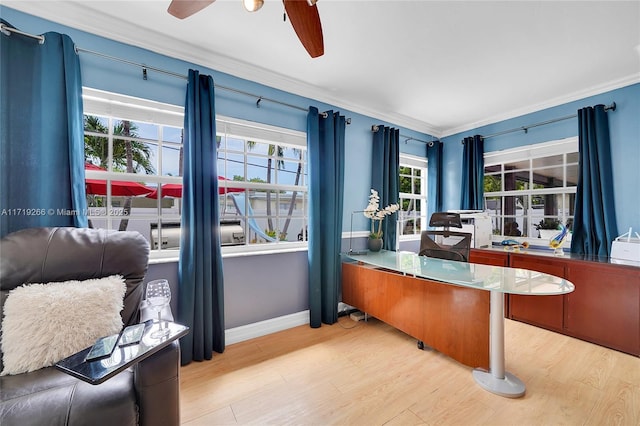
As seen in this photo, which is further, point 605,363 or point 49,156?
point 605,363

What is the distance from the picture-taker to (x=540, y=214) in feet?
10.6

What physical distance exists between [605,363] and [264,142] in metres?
3.34

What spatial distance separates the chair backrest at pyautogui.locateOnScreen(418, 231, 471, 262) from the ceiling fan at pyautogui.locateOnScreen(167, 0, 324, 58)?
2.05m

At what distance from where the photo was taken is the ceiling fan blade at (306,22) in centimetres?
121

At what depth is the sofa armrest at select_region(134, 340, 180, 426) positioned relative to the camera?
1.02 meters

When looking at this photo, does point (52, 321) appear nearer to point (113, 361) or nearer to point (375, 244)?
point (113, 361)

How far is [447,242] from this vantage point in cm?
256

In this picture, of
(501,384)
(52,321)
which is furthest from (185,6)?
(501,384)

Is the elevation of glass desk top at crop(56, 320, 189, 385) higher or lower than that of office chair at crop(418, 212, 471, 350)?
lower

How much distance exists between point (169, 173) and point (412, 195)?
10.4ft

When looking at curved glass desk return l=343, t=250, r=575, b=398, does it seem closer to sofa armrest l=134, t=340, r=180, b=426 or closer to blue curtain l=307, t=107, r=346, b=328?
blue curtain l=307, t=107, r=346, b=328

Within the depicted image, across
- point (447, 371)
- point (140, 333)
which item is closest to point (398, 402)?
point (447, 371)

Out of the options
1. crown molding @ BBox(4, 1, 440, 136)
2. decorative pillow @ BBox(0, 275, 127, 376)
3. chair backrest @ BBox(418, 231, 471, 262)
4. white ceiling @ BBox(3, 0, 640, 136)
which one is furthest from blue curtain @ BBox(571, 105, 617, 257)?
decorative pillow @ BBox(0, 275, 127, 376)

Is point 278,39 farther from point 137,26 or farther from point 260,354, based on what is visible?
point 260,354
